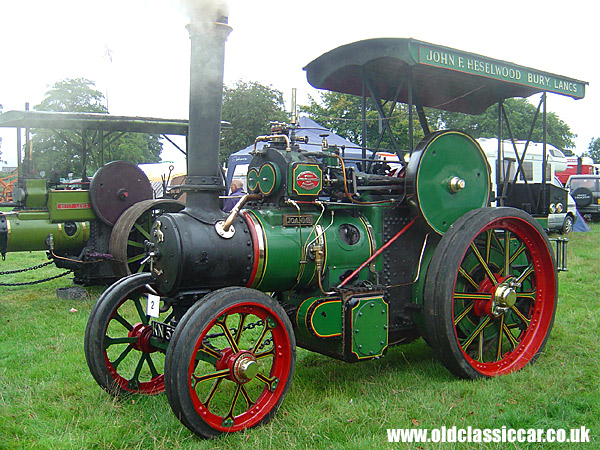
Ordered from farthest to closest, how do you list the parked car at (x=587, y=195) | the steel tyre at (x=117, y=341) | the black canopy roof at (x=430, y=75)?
the parked car at (x=587, y=195) < the black canopy roof at (x=430, y=75) < the steel tyre at (x=117, y=341)

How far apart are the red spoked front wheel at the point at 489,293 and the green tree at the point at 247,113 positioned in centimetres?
1787

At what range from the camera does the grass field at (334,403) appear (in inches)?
112

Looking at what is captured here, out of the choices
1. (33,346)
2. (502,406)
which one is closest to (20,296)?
(33,346)

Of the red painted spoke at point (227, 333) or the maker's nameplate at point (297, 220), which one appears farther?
the maker's nameplate at point (297, 220)

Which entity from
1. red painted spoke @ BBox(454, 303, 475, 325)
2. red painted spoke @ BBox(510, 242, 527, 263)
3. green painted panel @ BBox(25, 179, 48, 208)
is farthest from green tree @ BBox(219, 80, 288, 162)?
red painted spoke @ BBox(454, 303, 475, 325)

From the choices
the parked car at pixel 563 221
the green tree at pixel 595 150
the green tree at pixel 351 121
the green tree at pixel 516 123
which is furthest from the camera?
the green tree at pixel 595 150

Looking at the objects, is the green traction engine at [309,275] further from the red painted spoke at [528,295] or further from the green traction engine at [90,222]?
the green traction engine at [90,222]

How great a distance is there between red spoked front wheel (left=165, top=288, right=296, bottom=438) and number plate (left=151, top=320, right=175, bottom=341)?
29 centimetres

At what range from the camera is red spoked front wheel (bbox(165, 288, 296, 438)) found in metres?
2.65

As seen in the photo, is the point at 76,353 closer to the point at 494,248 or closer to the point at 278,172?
the point at 278,172

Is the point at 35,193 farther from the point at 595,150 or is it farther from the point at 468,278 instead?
the point at 595,150

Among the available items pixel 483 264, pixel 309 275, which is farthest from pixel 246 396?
pixel 483 264

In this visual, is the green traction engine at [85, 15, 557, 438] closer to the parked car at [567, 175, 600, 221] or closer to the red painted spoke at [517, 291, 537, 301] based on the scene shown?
the red painted spoke at [517, 291, 537, 301]

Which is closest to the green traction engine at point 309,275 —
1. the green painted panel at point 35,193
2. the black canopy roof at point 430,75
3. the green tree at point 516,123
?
the black canopy roof at point 430,75
